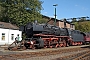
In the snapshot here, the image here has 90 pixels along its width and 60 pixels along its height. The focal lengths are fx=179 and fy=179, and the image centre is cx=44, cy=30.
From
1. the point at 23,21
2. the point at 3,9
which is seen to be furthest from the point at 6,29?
the point at 3,9

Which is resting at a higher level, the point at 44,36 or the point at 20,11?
the point at 20,11

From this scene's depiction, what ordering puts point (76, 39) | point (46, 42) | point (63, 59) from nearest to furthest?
point (63, 59) < point (46, 42) < point (76, 39)

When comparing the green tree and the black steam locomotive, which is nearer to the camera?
the black steam locomotive

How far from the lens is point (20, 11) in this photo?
1817 inches

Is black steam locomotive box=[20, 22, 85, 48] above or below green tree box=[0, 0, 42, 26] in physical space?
below

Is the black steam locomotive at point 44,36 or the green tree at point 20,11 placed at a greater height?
the green tree at point 20,11

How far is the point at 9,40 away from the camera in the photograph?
39.2 metres

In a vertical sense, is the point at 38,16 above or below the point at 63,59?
above

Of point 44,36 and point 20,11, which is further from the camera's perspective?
point 20,11

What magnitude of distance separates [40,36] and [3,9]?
93.4ft

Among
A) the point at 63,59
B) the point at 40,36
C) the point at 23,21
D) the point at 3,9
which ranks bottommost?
the point at 63,59

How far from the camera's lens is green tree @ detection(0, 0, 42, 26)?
149 feet

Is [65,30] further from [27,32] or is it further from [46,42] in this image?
[27,32]

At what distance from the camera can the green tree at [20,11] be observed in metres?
45.5
